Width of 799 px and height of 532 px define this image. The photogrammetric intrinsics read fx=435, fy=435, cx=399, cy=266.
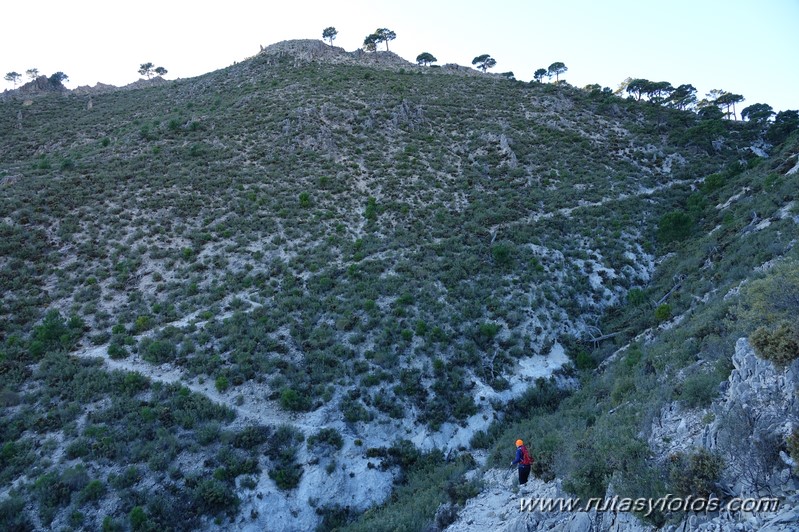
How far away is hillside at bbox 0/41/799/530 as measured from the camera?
15.9m

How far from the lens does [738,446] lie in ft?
26.9

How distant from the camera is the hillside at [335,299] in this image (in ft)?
52.2

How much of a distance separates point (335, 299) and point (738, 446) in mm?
20561

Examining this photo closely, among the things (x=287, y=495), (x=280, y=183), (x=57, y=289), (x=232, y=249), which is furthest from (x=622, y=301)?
(x=57, y=289)

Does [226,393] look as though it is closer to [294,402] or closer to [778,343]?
[294,402]

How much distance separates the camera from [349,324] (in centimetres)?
2405

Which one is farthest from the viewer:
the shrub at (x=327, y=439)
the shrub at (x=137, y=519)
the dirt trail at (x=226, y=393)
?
the dirt trail at (x=226, y=393)

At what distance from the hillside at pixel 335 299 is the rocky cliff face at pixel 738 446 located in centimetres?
79

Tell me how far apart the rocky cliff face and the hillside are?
791mm

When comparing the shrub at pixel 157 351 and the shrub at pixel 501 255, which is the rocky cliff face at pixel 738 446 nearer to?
the shrub at pixel 157 351

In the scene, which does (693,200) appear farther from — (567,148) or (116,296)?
(116,296)

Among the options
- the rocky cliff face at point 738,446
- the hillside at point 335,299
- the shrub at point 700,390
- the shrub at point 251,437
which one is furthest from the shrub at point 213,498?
the shrub at point 700,390

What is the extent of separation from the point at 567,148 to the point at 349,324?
3655 centimetres

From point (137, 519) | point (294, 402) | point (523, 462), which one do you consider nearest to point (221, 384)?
point (294, 402)
